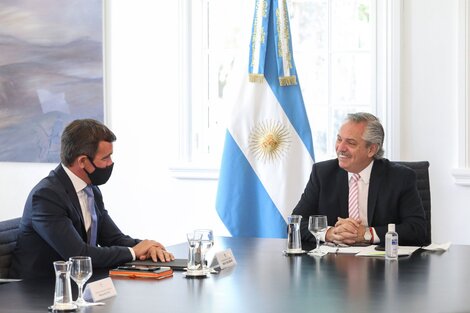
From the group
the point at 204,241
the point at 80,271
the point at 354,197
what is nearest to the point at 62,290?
the point at 80,271

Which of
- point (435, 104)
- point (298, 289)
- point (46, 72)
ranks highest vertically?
point (46, 72)

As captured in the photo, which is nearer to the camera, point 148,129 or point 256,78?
point 256,78

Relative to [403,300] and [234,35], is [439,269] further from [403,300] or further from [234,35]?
[234,35]

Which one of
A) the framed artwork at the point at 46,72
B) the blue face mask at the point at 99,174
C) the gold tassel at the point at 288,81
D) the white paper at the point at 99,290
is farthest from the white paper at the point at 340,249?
the framed artwork at the point at 46,72

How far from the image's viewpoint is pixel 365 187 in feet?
13.1

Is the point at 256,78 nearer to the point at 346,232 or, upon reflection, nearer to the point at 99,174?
the point at 346,232

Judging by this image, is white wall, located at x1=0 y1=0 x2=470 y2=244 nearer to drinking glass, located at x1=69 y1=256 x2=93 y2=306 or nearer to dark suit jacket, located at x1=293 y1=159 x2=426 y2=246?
dark suit jacket, located at x1=293 y1=159 x2=426 y2=246

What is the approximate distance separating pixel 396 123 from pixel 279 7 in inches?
39.6

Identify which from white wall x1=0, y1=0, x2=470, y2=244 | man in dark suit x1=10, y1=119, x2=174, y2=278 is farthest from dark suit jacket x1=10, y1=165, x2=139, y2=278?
white wall x1=0, y1=0, x2=470, y2=244

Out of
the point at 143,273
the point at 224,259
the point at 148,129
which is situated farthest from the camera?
the point at 148,129

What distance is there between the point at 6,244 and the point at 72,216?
0.28 m

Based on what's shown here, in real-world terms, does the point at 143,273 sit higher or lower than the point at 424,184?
lower

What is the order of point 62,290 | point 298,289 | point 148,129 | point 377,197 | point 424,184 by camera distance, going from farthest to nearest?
point 148,129 < point 424,184 < point 377,197 < point 298,289 < point 62,290

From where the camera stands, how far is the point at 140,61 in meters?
5.71
